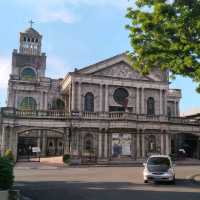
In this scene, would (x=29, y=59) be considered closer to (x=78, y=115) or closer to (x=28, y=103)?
(x=28, y=103)

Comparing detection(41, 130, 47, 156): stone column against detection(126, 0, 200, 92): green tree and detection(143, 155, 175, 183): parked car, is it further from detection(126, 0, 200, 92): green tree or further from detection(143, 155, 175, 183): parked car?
detection(126, 0, 200, 92): green tree

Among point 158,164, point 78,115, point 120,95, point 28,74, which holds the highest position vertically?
point 28,74

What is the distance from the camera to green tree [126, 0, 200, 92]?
18.8 meters

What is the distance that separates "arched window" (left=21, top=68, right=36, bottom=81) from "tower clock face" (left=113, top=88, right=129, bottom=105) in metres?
19.1

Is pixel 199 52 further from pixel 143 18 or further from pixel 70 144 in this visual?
pixel 70 144

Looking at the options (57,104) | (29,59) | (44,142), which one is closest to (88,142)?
(44,142)

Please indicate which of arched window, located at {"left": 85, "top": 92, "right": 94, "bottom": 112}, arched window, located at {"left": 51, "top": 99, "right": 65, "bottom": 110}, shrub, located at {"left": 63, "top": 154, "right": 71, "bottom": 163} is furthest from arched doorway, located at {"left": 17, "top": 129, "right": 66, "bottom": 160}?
shrub, located at {"left": 63, "top": 154, "right": 71, "bottom": 163}

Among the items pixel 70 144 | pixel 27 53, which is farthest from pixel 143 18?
pixel 27 53

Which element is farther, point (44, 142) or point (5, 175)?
point (44, 142)

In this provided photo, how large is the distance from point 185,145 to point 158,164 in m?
39.7

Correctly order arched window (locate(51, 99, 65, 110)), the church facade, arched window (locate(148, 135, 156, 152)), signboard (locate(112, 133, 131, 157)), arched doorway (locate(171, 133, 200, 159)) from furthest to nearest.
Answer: arched window (locate(51, 99, 65, 110)) → arched doorway (locate(171, 133, 200, 159)) → arched window (locate(148, 135, 156, 152)) → signboard (locate(112, 133, 131, 157)) → the church facade

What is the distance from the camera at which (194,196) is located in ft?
55.6

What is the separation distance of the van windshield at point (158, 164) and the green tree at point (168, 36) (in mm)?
5645

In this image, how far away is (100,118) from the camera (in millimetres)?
49312
